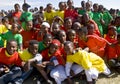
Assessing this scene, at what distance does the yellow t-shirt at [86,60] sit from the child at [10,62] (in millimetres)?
1112

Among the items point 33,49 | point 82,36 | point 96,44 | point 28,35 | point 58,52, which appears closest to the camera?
point 33,49

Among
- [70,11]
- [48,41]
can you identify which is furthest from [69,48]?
[70,11]

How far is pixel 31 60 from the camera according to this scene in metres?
6.04

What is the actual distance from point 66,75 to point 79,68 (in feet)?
1.05

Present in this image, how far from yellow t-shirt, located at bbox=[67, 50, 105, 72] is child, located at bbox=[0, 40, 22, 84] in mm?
1112

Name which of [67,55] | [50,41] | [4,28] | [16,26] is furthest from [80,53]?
[4,28]

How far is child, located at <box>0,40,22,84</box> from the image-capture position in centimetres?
604

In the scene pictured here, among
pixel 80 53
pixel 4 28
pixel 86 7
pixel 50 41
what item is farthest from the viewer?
pixel 86 7

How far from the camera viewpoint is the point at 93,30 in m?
7.12

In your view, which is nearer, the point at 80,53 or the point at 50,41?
the point at 80,53

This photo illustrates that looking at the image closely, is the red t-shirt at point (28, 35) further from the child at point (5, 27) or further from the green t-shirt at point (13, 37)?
the child at point (5, 27)

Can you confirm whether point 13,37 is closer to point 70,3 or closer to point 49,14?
point 49,14

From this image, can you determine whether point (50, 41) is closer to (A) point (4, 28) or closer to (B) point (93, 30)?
(B) point (93, 30)

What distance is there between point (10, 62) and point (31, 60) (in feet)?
1.60
